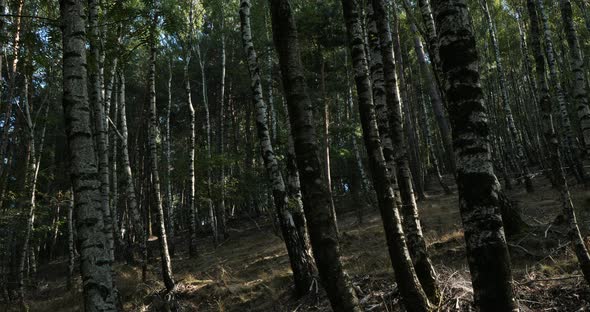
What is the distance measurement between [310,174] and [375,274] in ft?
16.2

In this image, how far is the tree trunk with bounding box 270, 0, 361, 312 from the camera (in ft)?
11.6

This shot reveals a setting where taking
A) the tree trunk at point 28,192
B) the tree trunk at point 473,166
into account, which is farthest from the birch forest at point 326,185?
the tree trunk at point 28,192

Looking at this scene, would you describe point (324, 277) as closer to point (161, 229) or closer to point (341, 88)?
point (161, 229)

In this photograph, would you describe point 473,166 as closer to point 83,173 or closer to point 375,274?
point 83,173

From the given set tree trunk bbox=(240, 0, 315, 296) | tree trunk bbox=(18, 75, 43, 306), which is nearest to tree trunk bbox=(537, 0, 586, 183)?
tree trunk bbox=(240, 0, 315, 296)

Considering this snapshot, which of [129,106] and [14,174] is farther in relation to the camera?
[129,106]

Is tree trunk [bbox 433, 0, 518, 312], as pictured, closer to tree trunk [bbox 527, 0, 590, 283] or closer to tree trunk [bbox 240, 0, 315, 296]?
tree trunk [bbox 527, 0, 590, 283]

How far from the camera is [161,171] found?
2173cm

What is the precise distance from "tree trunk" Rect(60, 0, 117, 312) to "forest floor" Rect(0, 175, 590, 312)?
3672 mm

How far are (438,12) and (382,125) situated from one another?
102 inches

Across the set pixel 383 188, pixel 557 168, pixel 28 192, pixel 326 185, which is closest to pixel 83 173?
pixel 326 185

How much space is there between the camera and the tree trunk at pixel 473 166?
261 centimetres

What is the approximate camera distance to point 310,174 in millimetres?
3652

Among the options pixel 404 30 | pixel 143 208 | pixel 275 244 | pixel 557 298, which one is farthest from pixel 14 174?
pixel 557 298
